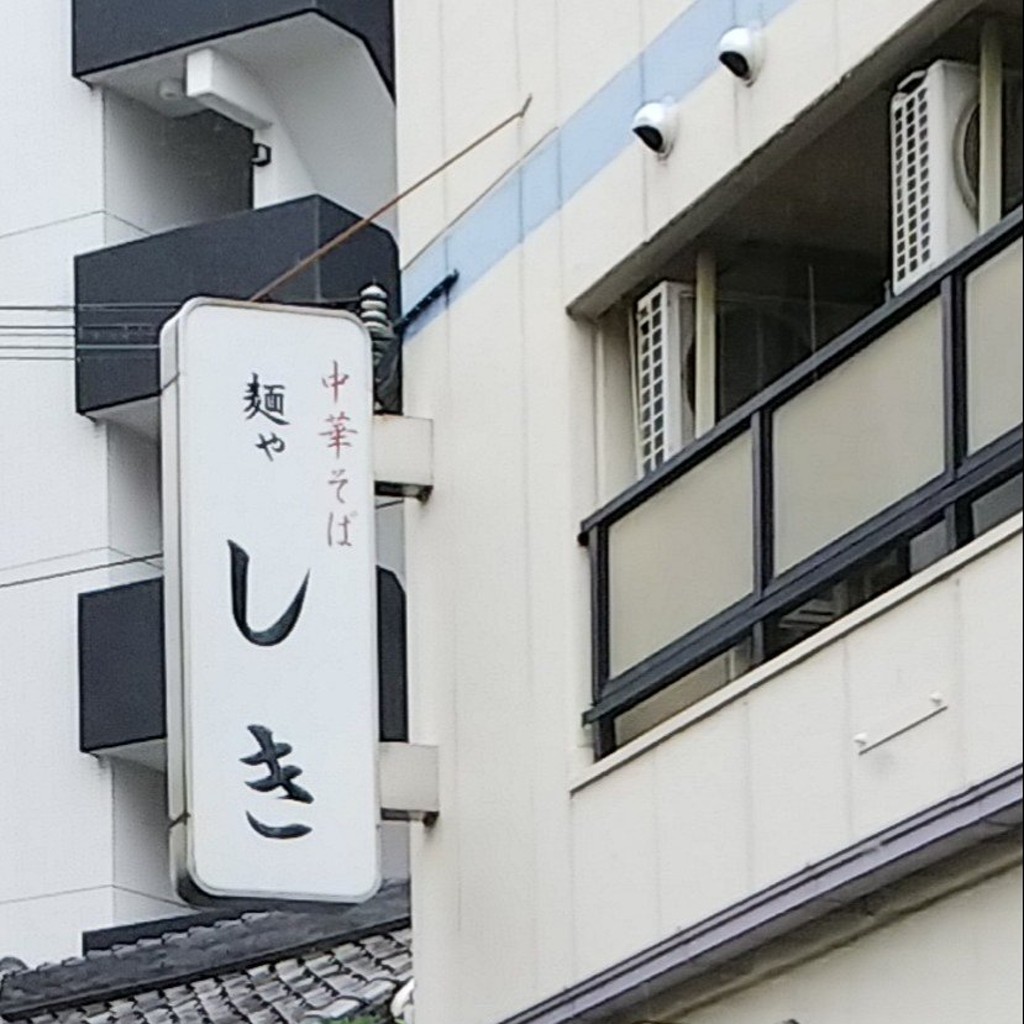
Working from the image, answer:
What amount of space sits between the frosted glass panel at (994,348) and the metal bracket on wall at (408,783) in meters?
3.66

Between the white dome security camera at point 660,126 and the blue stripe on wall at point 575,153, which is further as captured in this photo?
the white dome security camera at point 660,126

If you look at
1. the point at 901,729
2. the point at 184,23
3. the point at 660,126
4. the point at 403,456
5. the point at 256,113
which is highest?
the point at 184,23

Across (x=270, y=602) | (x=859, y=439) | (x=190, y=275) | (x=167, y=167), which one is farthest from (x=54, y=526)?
(x=859, y=439)

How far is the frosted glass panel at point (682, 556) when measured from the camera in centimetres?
1051

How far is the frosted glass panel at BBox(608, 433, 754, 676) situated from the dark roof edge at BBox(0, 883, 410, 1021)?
515 cm

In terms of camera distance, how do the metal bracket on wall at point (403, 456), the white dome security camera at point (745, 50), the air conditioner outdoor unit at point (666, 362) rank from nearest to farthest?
the white dome security camera at point (745, 50) < the air conditioner outdoor unit at point (666, 362) < the metal bracket on wall at point (403, 456)

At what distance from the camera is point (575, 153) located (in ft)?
38.0

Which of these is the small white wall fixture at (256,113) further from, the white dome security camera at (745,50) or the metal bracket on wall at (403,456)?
the white dome security camera at (745,50)

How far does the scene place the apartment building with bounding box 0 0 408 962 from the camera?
21062 mm

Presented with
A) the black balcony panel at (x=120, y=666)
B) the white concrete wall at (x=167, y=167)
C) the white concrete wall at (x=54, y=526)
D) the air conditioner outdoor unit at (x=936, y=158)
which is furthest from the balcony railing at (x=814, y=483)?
the white concrete wall at (x=167, y=167)

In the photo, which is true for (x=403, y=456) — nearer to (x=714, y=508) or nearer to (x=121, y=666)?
(x=714, y=508)

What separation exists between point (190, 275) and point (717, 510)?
36.4ft

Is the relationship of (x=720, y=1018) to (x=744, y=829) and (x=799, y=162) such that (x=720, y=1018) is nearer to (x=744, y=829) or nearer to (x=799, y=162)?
(x=744, y=829)

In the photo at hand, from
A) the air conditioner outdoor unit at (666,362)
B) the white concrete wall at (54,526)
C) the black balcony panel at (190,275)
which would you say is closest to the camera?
the air conditioner outdoor unit at (666,362)
